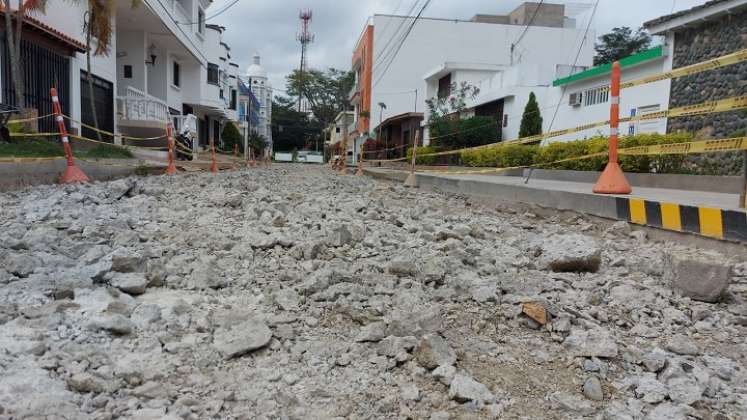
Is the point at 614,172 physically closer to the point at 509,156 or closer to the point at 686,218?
the point at 686,218

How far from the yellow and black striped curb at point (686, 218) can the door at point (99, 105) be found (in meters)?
14.5

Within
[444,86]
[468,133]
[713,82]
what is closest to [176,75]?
[444,86]

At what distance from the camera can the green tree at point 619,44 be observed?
3812 cm

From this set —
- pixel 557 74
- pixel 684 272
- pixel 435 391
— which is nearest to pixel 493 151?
pixel 557 74

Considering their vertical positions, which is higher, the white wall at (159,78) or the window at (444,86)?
the window at (444,86)

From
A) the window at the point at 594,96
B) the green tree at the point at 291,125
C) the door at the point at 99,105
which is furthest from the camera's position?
the green tree at the point at 291,125

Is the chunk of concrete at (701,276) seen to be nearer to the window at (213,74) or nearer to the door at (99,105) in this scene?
the door at (99,105)

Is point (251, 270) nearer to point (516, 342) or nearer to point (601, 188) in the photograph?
point (516, 342)

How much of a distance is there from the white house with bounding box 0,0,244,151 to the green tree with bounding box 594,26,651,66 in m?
27.0

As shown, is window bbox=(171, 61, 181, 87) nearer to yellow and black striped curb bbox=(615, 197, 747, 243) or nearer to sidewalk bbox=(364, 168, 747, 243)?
sidewalk bbox=(364, 168, 747, 243)

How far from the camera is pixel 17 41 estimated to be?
10.4m

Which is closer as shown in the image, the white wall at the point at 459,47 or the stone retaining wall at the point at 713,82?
the stone retaining wall at the point at 713,82

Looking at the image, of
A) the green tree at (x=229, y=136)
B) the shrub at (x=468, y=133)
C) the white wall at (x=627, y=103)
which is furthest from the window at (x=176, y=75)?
the white wall at (x=627, y=103)

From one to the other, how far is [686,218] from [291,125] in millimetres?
67751
